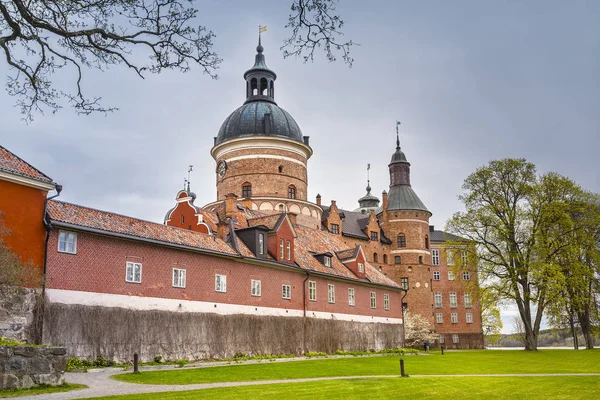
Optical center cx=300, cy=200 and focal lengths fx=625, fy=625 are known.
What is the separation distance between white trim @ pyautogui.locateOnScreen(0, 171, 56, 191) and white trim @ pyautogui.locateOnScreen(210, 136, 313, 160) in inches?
1193

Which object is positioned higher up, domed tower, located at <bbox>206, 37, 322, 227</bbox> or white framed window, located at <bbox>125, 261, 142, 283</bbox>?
domed tower, located at <bbox>206, 37, 322, 227</bbox>

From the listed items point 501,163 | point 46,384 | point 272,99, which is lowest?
point 46,384

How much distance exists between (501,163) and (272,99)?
21.9m

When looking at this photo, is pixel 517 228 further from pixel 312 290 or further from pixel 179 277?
pixel 179 277

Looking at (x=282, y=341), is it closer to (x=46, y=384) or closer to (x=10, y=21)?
(x=46, y=384)

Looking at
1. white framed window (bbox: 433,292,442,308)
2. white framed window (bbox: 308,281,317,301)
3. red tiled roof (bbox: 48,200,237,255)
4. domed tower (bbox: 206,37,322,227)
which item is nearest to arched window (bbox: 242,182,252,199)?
domed tower (bbox: 206,37,322,227)

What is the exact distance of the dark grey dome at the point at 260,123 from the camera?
53.8 metres

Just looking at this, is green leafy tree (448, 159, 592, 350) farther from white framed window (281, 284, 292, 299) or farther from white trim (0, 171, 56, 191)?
white trim (0, 171, 56, 191)

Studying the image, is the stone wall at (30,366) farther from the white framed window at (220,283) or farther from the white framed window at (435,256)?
the white framed window at (435,256)

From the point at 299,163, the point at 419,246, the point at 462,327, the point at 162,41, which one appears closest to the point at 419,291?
the point at 419,246

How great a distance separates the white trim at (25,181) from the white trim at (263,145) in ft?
99.4

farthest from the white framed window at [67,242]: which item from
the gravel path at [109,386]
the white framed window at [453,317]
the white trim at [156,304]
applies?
the white framed window at [453,317]

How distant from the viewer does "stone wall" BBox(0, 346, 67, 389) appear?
1506 cm

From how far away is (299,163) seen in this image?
5516 centimetres
